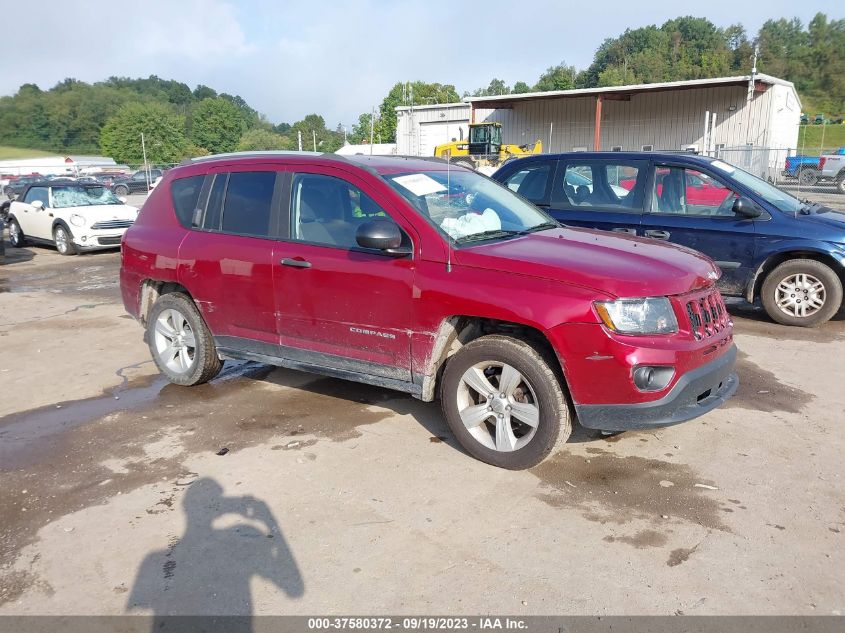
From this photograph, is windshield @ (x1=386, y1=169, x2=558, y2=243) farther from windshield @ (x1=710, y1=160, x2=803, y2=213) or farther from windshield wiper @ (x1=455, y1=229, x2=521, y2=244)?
windshield @ (x1=710, y1=160, x2=803, y2=213)

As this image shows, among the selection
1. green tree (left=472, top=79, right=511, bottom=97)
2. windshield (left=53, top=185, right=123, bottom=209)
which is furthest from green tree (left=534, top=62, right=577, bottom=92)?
windshield (left=53, top=185, right=123, bottom=209)

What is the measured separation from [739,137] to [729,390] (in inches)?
1452

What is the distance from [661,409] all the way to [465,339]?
1.26 meters

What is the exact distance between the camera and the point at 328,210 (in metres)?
4.79

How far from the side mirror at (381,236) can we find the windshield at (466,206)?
270 millimetres

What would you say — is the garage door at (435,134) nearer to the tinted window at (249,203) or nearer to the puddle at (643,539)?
the tinted window at (249,203)

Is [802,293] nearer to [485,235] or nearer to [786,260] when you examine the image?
[786,260]

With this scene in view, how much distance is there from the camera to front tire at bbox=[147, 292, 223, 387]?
219 inches

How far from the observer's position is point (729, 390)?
4.27m

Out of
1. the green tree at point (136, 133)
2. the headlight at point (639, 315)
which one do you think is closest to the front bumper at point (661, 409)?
the headlight at point (639, 315)

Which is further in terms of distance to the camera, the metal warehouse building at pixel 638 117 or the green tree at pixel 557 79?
the green tree at pixel 557 79

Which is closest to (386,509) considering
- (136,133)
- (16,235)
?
(16,235)

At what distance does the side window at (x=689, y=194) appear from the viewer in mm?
7520

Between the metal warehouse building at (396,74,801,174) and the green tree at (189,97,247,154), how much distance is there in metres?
67.3
